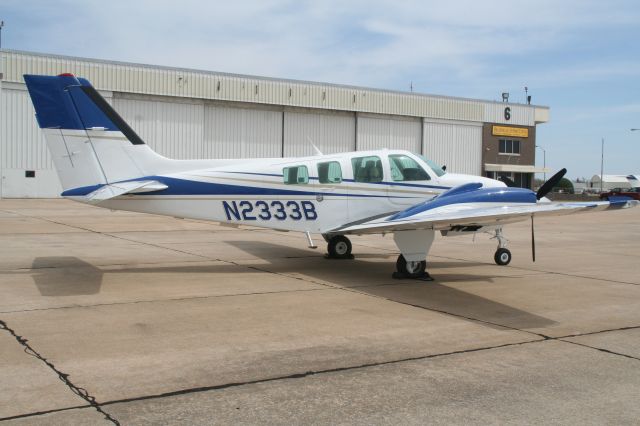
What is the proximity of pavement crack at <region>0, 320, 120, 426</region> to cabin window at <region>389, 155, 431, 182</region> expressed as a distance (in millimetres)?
7660

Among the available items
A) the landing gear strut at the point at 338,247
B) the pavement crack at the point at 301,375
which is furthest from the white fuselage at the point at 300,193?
the pavement crack at the point at 301,375

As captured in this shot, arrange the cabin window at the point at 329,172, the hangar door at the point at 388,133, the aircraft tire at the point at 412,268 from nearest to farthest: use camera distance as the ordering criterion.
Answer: the aircraft tire at the point at 412,268 < the cabin window at the point at 329,172 < the hangar door at the point at 388,133

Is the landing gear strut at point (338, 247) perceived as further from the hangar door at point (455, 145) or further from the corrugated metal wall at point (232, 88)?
the hangar door at point (455, 145)

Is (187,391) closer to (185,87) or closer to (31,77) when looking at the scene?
(31,77)

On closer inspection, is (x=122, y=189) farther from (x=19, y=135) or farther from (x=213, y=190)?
(x=19, y=135)

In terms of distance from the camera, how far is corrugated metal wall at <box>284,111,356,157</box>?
45281mm

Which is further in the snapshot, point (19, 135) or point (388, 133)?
point (388, 133)

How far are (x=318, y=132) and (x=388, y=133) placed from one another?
258 inches

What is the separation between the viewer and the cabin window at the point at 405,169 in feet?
40.7

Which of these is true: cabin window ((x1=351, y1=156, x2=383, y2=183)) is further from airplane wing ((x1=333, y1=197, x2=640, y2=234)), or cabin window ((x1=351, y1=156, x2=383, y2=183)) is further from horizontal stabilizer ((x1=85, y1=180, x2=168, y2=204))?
horizontal stabilizer ((x1=85, y1=180, x2=168, y2=204))

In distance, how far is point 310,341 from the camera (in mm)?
7023

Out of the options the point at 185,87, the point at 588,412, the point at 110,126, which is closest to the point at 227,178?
the point at 110,126

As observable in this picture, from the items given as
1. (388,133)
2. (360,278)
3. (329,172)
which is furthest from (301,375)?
(388,133)

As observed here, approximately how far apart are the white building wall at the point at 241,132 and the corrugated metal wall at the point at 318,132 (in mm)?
853
